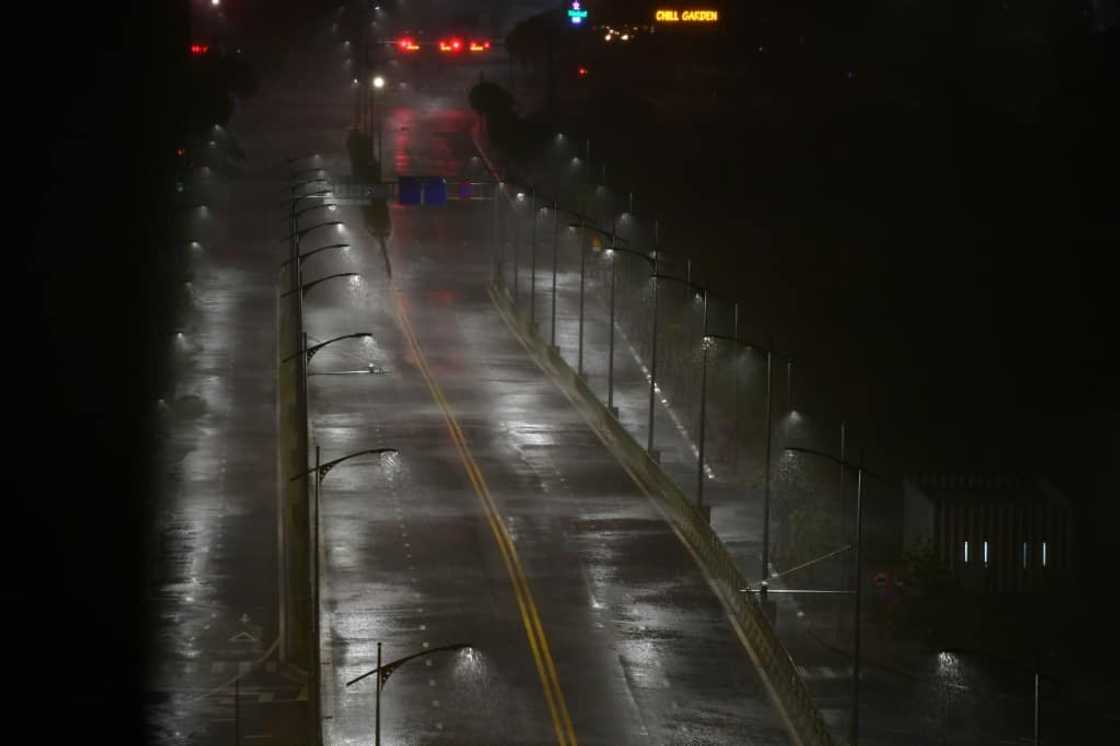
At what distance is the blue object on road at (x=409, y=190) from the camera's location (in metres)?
129

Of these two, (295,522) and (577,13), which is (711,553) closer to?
(295,522)

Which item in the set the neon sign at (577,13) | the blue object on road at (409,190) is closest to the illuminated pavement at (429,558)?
the blue object on road at (409,190)

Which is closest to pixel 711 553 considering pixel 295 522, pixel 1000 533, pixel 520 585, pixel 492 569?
pixel 520 585

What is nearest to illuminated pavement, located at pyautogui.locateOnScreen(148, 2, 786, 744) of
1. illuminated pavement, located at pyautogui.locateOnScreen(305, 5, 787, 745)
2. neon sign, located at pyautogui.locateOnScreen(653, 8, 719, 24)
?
illuminated pavement, located at pyautogui.locateOnScreen(305, 5, 787, 745)

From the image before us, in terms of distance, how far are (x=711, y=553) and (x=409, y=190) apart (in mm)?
58941

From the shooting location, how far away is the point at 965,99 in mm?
155125

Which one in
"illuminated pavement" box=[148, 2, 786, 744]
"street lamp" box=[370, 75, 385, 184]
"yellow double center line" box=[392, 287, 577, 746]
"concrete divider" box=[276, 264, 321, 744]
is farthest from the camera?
"street lamp" box=[370, 75, 385, 184]

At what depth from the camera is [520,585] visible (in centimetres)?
7331

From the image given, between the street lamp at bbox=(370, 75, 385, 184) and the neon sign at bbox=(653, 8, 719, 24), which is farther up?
the neon sign at bbox=(653, 8, 719, 24)

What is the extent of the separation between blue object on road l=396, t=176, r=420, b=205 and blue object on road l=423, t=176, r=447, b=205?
62 cm

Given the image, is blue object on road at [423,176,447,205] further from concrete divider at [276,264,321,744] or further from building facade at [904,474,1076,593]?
building facade at [904,474,1076,593]

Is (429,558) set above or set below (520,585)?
above

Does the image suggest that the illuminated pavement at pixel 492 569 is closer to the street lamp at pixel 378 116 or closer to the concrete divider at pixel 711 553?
the concrete divider at pixel 711 553

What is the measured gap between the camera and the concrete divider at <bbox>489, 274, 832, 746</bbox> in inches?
2336
